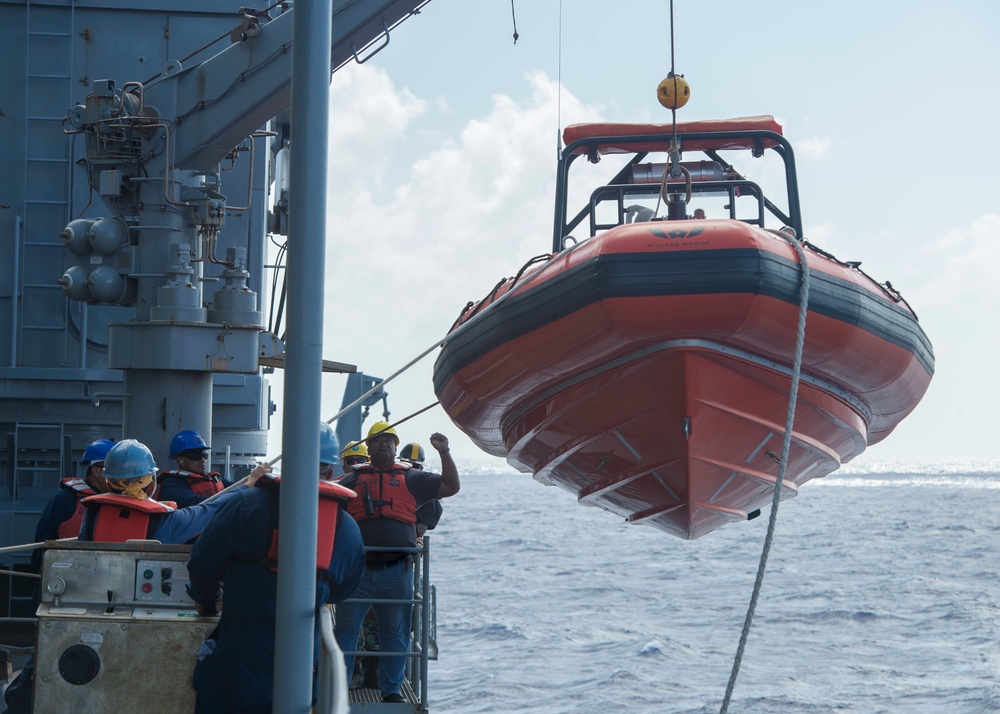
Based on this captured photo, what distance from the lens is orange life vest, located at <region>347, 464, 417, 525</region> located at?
5.34 metres

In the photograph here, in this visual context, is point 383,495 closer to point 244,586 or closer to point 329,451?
point 329,451

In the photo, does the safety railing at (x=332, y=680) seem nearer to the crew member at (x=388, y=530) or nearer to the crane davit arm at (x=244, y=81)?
the crew member at (x=388, y=530)

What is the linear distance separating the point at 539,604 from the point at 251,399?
14.5 metres

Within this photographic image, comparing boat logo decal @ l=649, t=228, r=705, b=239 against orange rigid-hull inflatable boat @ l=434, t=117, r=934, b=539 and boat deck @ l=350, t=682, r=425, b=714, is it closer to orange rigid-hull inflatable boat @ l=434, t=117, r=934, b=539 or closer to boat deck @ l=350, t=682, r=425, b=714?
orange rigid-hull inflatable boat @ l=434, t=117, r=934, b=539

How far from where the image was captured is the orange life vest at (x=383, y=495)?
5336 millimetres

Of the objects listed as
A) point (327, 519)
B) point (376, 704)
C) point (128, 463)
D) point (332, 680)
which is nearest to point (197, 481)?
point (128, 463)

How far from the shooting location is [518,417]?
21.7 feet

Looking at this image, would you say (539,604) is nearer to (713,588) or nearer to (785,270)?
(713,588)

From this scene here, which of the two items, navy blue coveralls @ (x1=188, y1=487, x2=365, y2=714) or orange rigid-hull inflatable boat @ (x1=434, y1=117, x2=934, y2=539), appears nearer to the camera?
navy blue coveralls @ (x1=188, y1=487, x2=365, y2=714)

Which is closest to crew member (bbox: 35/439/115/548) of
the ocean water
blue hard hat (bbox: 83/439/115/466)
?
blue hard hat (bbox: 83/439/115/466)

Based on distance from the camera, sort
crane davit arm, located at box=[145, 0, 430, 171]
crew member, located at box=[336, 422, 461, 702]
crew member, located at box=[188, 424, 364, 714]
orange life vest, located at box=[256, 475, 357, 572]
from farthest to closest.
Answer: crane davit arm, located at box=[145, 0, 430, 171] < crew member, located at box=[336, 422, 461, 702] < orange life vest, located at box=[256, 475, 357, 572] < crew member, located at box=[188, 424, 364, 714]

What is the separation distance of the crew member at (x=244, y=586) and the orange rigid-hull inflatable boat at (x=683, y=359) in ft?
7.74

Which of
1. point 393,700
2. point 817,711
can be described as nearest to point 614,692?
point 817,711

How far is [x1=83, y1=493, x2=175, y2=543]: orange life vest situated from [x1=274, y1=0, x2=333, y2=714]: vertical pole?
1.14 metres
